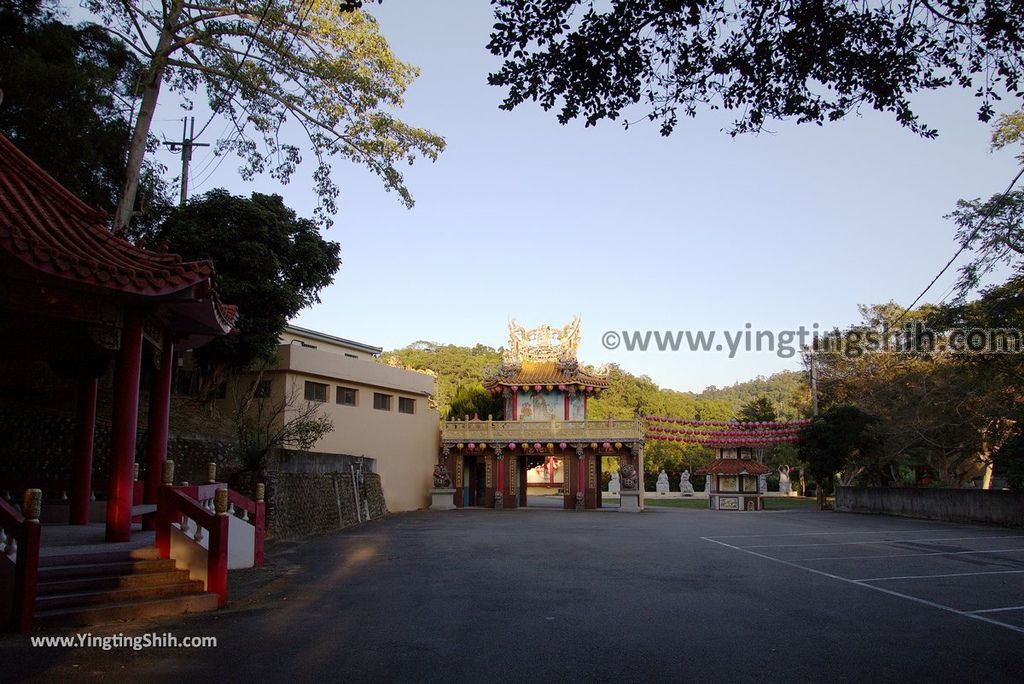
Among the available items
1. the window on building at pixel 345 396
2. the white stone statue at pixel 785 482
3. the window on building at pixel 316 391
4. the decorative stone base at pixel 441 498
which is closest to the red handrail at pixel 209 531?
the window on building at pixel 316 391

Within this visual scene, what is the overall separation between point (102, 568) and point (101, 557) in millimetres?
155

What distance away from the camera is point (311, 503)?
17.9 meters

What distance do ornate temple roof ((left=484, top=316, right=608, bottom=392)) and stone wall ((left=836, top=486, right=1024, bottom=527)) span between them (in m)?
11.6

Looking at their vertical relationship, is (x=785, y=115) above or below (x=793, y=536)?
above

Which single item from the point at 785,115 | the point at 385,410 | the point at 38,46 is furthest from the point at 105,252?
the point at 385,410

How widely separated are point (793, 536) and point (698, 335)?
10179 mm

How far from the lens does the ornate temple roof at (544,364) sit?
113ft

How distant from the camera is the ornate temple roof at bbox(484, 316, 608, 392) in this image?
1362 inches

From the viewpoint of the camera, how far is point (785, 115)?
668 cm

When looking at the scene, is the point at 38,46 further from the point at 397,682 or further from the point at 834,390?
the point at 834,390

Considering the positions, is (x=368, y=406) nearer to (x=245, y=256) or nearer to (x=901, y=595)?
(x=245, y=256)

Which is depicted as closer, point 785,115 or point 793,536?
point 785,115

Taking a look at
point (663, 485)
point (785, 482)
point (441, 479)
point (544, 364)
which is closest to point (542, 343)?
point (544, 364)

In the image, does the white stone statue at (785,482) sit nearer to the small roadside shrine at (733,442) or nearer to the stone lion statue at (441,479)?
the small roadside shrine at (733,442)
